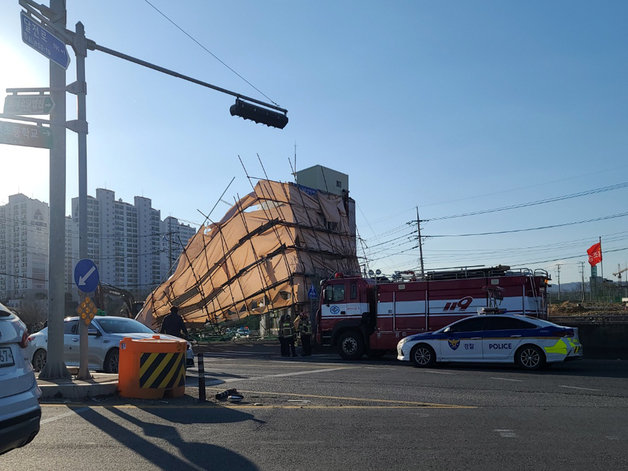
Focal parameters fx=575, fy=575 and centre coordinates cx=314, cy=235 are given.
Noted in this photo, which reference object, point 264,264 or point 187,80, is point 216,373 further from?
point 264,264

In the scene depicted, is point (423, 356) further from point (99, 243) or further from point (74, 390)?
point (99, 243)

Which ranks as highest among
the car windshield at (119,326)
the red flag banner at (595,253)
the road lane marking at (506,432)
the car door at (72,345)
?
the red flag banner at (595,253)

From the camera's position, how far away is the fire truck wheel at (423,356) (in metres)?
16.0

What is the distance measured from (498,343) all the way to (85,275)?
1038 cm

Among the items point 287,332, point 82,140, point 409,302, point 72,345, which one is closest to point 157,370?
point 82,140

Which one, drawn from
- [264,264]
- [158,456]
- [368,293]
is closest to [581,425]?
[158,456]

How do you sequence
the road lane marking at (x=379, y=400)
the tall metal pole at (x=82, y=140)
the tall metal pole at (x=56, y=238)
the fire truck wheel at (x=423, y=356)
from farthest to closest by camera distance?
the fire truck wheel at (x=423, y=356)
the tall metal pole at (x=82, y=140)
the tall metal pole at (x=56, y=238)
the road lane marking at (x=379, y=400)

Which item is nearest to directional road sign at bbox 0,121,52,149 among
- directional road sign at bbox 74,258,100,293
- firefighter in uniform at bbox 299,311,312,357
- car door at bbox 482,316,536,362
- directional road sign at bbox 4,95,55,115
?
directional road sign at bbox 4,95,55,115

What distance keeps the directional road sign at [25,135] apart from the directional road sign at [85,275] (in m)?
2.28

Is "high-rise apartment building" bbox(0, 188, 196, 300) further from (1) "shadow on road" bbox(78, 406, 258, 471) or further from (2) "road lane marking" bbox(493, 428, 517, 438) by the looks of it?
(2) "road lane marking" bbox(493, 428, 517, 438)

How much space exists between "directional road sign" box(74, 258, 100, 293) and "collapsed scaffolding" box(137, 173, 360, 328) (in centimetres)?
2044

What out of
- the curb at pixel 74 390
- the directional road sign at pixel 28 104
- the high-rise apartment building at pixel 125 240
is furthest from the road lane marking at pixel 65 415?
the high-rise apartment building at pixel 125 240

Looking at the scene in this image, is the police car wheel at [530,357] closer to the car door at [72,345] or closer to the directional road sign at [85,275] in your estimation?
the directional road sign at [85,275]

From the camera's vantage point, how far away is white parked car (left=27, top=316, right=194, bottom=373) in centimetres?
1352
